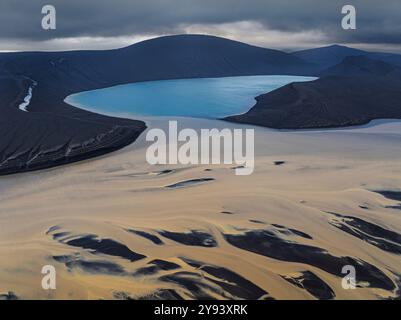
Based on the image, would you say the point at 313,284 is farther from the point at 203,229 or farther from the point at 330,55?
the point at 330,55

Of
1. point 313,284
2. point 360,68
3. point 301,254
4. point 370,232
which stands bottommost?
point 313,284

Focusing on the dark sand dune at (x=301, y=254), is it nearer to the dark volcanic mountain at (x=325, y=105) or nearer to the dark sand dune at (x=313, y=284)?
the dark sand dune at (x=313, y=284)

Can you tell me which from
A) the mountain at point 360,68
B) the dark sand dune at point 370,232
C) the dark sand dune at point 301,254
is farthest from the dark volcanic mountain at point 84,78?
the dark sand dune at point 370,232

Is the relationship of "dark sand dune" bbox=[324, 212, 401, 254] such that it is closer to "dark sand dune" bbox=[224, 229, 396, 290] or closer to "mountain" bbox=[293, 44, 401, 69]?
"dark sand dune" bbox=[224, 229, 396, 290]

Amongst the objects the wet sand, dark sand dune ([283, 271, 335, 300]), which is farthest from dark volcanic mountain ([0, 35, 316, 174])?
dark sand dune ([283, 271, 335, 300])

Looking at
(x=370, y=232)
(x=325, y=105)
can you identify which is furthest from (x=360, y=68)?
(x=370, y=232)

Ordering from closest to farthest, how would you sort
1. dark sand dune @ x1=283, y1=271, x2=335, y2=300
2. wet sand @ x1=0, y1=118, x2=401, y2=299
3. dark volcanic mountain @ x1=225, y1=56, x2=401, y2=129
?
dark sand dune @ x1=283, y1=271, x2=335, y2=300 → wet sand @ x1=0, y1=118, x2=401, y2=299 → dark volcanic mountain @ x1=225, y1=56, x2=401, y2=129

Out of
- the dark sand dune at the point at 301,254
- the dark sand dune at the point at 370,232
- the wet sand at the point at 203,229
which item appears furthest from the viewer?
the dark sand dune at the point at 370,232
